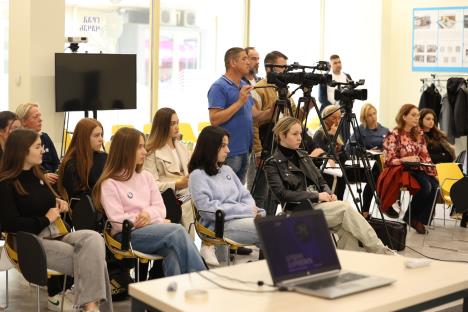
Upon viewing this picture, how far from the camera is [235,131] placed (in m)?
6.13

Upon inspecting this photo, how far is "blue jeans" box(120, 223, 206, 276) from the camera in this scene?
4508mm

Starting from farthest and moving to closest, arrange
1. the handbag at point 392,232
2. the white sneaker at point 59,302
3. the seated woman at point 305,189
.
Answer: the handbag at point 392,232 → the seated woman at point 305,189 → the white sneaker at point 59,302

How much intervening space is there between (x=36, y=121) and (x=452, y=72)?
7.29 meters

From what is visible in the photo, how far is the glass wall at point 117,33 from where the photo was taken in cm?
886

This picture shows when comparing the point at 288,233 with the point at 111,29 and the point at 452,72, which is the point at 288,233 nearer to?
the point at 111,29

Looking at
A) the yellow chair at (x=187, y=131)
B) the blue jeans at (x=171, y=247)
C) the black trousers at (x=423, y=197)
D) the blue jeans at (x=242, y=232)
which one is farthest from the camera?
the yellow chair at (x=187, y=131)

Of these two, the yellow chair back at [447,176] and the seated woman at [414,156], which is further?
the seated woman at [414,156]

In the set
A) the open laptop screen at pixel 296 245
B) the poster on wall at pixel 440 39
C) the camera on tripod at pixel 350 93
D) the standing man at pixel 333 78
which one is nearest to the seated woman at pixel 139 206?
the open laptop screen at pixel 296 245

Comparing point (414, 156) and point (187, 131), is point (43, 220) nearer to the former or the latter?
point (414, 156)

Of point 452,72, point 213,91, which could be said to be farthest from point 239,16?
point 213,91

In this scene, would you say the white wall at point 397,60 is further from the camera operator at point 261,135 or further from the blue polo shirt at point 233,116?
the blue polo shirt at point 233,116

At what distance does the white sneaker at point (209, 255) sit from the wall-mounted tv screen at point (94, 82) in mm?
2358

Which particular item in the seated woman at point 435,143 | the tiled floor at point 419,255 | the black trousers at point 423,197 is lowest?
the tiled floor at point 419,255

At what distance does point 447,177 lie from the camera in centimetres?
729
